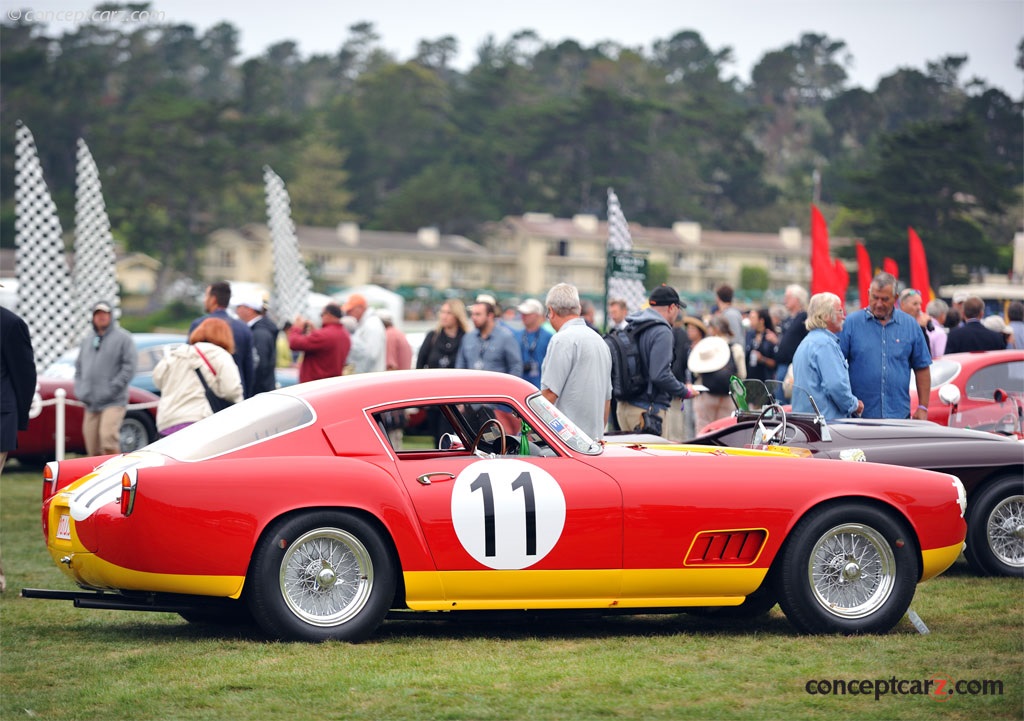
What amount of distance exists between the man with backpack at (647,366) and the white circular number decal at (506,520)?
3826mm

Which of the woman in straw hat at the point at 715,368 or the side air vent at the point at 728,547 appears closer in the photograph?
the side air vent at the point at 728,547

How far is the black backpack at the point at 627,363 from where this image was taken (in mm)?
10625

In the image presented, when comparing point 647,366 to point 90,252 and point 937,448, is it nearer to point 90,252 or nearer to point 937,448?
point 937,448

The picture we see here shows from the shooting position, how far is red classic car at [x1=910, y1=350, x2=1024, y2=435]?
444 inches

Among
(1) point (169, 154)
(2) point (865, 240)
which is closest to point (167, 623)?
(2) point (865, 240)

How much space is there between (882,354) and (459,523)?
4.33 m

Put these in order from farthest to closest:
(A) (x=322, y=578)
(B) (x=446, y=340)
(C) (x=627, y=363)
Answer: (B) (x=446, y=340), (C) (x=627, y=363), (A) (x=322, y=578)

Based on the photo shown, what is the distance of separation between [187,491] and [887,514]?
3.41 m

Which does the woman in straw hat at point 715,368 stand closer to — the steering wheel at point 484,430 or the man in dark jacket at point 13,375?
the steering wheel at point 484,430

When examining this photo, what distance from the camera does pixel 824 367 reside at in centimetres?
921

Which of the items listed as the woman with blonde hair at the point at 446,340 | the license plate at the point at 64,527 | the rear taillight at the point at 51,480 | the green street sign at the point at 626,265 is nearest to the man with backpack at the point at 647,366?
the woman with blonde hair at the point at 446,340

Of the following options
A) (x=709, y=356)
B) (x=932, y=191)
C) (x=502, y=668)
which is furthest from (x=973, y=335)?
(x=932, y=191)

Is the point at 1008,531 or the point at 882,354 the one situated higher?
the point at 882,354

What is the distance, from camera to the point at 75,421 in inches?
603
